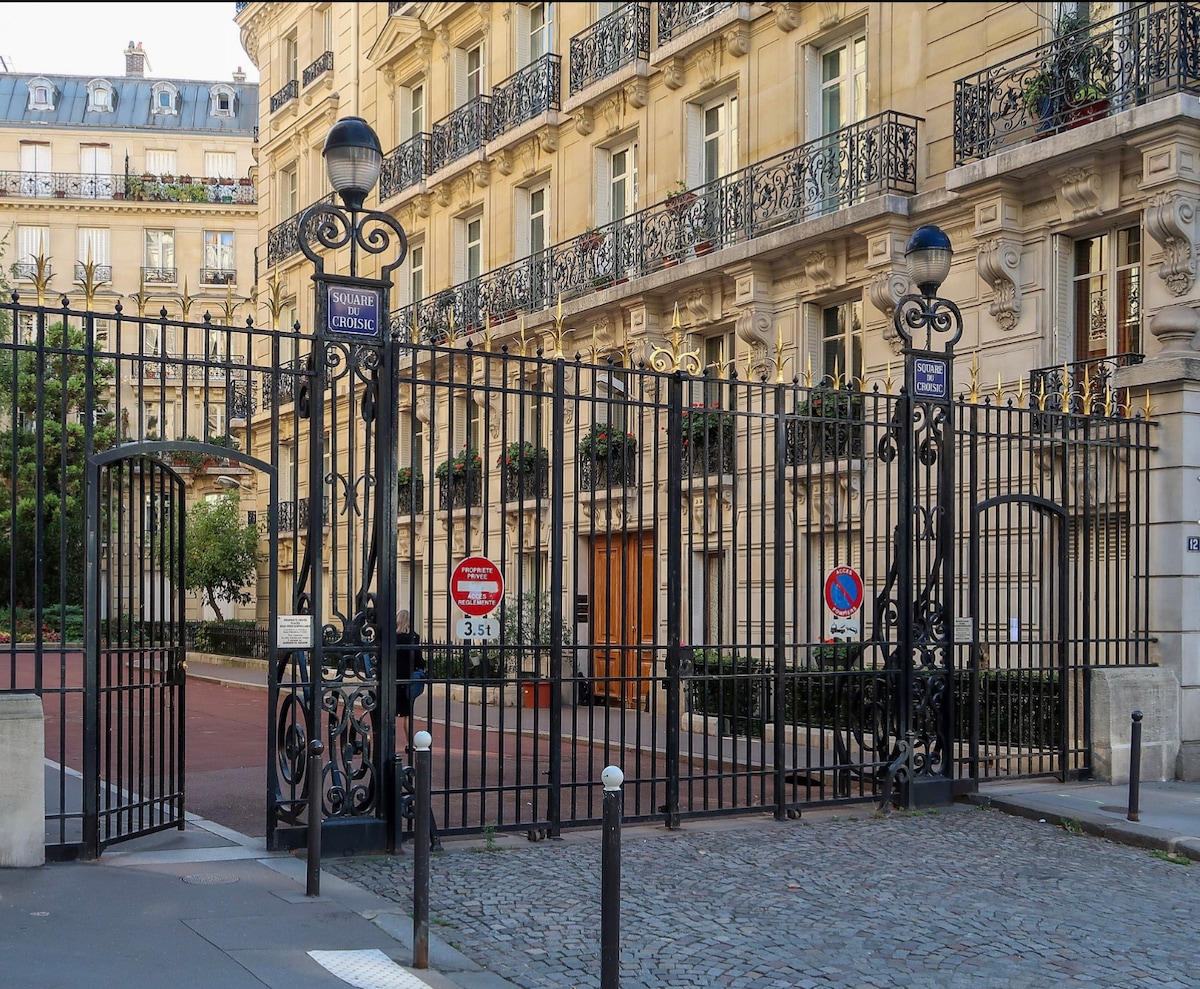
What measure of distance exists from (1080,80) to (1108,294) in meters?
2.40

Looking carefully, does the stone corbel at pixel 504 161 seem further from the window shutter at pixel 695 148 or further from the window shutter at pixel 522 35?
the window shutter at pixel 695 148

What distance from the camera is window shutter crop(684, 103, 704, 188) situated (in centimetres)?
2234

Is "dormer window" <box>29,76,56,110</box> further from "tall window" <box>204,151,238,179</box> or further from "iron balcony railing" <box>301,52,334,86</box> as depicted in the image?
"iron balcony railing" <box>301,52,334,86</box>

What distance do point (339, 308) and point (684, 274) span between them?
1238cm

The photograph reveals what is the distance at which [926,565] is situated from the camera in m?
11.8

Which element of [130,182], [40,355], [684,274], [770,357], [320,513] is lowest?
[320,513]

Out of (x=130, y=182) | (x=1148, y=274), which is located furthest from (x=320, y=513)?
(x=130, y=182)

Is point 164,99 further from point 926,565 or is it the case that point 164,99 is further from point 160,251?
point 926,565

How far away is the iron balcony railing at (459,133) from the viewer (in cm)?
2747

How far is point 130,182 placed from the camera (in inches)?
2330

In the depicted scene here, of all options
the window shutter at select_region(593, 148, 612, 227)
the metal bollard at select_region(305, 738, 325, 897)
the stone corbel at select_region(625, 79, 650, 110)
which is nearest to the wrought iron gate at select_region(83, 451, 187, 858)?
the metal bollard at select_region(305, 738, 325, 897)

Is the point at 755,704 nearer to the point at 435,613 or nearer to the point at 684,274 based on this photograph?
the point at 684,274

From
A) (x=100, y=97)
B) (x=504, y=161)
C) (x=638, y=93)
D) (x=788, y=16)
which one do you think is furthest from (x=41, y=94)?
(x=788, y=16)

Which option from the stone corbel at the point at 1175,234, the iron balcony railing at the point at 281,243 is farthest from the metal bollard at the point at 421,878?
the iron balcony railing at the point at 281,243
